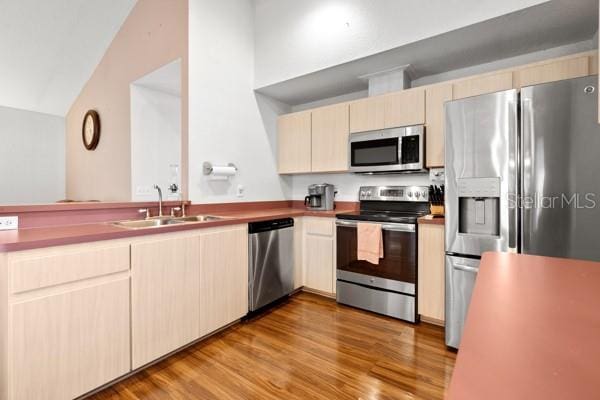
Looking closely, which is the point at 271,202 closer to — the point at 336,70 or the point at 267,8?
the point at 336,70

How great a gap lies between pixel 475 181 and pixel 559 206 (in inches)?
17.7

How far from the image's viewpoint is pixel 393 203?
3.05 meters

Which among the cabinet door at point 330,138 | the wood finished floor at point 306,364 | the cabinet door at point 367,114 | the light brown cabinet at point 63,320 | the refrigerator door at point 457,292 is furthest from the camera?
the cabinet door at point 330,138

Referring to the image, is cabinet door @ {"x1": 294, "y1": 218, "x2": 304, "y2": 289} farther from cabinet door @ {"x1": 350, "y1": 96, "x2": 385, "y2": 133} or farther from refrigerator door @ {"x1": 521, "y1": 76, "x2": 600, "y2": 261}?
refrigerator door @ {"x1": 521, "y1": 76, "x2": 600, "y2": 261}

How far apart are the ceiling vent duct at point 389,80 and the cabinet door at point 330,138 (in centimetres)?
32

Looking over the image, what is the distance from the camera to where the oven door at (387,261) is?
2.40 meters

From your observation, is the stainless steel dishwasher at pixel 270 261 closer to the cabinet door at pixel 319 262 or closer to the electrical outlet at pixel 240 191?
the cabinet door at pixel 319 262

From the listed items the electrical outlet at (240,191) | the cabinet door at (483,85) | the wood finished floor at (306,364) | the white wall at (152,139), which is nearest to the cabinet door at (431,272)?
the wood finished floor at (306,364)

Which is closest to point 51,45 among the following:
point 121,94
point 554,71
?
point 121,94

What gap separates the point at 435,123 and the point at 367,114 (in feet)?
2.10

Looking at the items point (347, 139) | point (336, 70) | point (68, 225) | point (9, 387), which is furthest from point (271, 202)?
point (9, 387)

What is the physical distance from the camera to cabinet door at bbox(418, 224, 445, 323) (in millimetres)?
A: 2277

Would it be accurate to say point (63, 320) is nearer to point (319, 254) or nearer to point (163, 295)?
point (163, 295)

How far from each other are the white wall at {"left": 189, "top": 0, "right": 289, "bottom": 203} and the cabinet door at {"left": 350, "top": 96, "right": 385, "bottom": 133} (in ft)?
3.61
